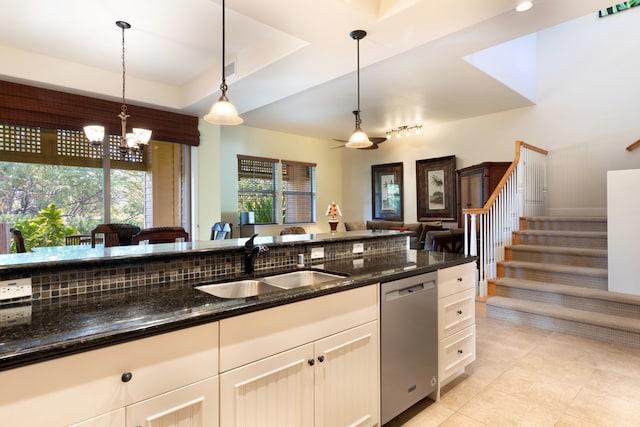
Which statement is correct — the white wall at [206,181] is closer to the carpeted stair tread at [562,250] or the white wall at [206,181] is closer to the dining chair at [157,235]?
the dining chair at [157,235]

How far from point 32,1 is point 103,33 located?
595 mm

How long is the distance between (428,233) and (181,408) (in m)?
5.06

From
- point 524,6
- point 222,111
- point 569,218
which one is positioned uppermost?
point 524,6

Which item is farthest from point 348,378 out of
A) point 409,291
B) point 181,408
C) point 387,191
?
point 387,191

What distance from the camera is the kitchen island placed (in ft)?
3.12

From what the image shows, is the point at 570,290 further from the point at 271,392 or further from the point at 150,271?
the point at 150,271

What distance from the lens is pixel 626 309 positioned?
325 cm

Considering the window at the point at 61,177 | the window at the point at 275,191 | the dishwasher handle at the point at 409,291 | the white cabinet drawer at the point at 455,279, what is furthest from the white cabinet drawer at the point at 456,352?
the window at the point at 275,191

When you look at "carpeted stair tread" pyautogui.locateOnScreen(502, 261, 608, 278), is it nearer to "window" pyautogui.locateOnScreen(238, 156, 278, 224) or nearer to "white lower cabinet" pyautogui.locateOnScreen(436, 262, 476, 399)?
"white lower cabinet" pyautogui.locateOnScreen(436, 262, 476, 399)

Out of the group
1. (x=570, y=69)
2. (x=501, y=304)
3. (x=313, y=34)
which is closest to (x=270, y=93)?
(x=313, y=34)

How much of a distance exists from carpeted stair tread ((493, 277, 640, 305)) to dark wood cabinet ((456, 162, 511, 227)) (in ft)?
5.75

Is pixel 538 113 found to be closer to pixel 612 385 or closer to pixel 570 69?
pixel 570 69

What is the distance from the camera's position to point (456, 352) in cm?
235

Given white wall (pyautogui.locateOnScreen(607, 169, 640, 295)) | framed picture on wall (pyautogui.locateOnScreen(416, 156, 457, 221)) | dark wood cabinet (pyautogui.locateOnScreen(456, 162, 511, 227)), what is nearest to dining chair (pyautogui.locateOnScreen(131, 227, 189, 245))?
white wall (pyautogui.locateOnScreen(607, 169, 640, 295))
